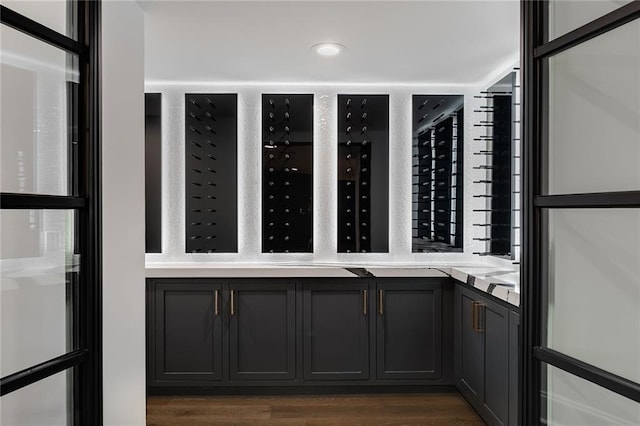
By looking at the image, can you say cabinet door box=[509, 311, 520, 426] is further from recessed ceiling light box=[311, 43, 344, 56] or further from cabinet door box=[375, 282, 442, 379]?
recessed ceiling light box=[311, 43, 344, 56]

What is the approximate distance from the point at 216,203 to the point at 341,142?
113 centimetres

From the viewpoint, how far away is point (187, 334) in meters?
3.32

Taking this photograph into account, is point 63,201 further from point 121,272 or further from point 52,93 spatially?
point 121,272

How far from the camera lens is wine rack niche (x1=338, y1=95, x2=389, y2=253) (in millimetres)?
3805

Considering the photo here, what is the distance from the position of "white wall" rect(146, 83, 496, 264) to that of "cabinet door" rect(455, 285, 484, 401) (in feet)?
2.16

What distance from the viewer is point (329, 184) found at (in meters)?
3.82

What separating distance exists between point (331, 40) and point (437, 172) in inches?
59.0

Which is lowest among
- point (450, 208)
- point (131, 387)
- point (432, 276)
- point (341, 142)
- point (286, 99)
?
point (131, 387)

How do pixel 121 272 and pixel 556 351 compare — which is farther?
pixel 121 272

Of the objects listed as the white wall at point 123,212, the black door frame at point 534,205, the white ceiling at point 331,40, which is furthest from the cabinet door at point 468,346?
the white wall at point 123,212

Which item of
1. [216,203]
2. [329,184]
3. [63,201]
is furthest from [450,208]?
[63,201]

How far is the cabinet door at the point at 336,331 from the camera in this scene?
334 cm

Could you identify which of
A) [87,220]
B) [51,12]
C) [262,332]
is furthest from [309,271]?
[51,12]

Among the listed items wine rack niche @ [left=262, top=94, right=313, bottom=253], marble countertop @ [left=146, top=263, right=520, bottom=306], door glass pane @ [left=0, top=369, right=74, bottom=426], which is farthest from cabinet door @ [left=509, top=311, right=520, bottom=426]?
door glass pane @ [left=0, top=369, right=74, bottom=426]
